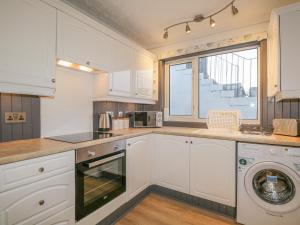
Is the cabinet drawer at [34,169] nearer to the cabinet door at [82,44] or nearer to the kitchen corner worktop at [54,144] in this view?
the kitchen corner worktop at [54,144]

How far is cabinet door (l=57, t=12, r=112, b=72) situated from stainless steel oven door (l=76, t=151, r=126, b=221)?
98cm

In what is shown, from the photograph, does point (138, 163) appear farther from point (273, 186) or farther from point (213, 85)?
point (213, 85)

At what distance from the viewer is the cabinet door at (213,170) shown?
1.78m

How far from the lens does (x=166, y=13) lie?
6.42ft

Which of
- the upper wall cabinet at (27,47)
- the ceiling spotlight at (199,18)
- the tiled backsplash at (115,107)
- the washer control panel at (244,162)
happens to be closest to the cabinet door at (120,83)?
the tiled backsplash at (115,107)

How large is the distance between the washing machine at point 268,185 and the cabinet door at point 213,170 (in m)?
0.09

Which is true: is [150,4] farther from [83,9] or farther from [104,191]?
[104,191]

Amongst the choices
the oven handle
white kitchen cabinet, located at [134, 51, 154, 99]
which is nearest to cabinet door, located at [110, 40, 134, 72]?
white kitchen cabinet, located at [134, 51, 154, 99]

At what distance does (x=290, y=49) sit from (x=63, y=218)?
95.5 inches

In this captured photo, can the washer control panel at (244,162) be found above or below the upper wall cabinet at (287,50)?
below

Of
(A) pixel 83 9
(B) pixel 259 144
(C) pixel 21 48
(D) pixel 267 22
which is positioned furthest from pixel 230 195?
(A) pixel 83 9

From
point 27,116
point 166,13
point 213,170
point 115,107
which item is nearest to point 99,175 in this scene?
point 27,116

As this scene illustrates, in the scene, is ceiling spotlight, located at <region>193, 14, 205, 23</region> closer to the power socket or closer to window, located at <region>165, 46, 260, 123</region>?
window, located at <region>165, 46, 260, 123</region>

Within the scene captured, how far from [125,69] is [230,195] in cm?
193
